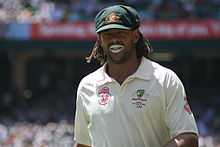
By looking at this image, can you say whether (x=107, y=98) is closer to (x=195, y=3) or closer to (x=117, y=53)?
(x=117, y=53)

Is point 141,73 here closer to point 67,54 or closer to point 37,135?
point 37,135

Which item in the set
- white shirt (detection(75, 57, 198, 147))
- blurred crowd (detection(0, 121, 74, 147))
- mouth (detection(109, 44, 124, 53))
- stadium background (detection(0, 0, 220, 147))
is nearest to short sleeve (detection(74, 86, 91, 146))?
white shirt (detection(75, 57, 198, 147))

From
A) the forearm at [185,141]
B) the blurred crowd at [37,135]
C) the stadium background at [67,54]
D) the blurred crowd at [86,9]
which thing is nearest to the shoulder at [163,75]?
the forearm at [185,141]

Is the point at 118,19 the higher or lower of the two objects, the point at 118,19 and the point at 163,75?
the higher

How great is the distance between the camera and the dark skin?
290 centimetres

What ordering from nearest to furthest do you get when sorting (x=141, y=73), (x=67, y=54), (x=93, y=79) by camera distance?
(x=141, y=73), (x=93, y=79), (x=67, y=54)

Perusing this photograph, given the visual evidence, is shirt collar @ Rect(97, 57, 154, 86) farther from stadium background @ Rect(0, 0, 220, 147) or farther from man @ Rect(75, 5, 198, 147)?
stadium background @ Rect(0, 0, 220, 147)

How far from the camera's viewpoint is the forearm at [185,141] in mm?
2881

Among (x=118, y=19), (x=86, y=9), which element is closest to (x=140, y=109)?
(x=118, y=19)

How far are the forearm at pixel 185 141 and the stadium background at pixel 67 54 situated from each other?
1046 cm

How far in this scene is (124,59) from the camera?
116 inches

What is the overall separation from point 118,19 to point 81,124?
530mm

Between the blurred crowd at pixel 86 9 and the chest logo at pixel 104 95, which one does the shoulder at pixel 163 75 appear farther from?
the blurred crowd at pixel 86 9

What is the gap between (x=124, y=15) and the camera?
9.69ft
